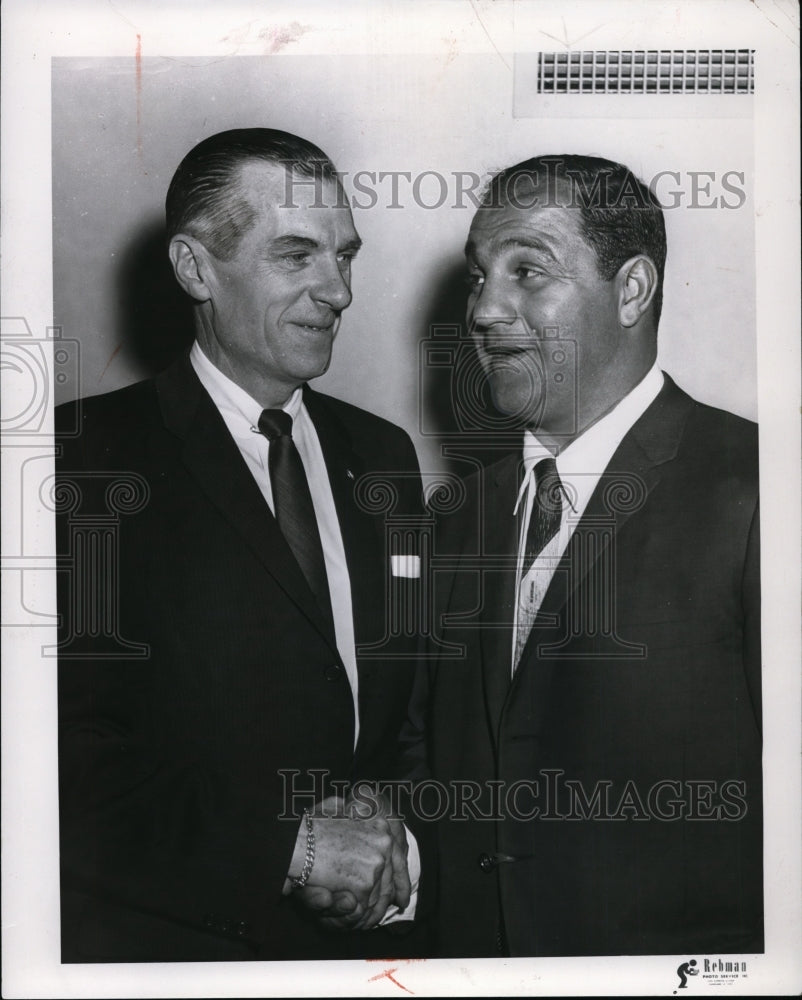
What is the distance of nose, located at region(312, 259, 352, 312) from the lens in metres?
1.64

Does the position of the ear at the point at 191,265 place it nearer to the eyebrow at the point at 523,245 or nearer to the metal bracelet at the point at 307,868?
the eyebrow at the point at 523,245

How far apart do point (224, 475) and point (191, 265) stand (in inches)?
12.6

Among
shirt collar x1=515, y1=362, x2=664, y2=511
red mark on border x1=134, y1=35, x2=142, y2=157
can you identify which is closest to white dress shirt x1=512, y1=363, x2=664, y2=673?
shirt collar x1=515, y1=362, x2=664, y2=511

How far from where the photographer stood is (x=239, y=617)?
1.61 m

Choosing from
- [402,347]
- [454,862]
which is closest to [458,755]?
[454,862]

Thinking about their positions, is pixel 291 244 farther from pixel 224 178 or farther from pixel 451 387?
pixel 451 387

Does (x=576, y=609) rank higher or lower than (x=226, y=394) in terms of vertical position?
lower

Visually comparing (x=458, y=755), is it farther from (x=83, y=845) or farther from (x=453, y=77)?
(x=453, y=77)

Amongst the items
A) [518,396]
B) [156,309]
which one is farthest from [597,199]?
[156,309]

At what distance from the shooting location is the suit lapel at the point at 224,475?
162 centimetres

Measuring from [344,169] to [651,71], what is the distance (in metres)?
0.51

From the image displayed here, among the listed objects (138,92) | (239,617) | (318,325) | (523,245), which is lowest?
(239,617)

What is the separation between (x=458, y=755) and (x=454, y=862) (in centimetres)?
16

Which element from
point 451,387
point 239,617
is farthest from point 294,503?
point 451,387
